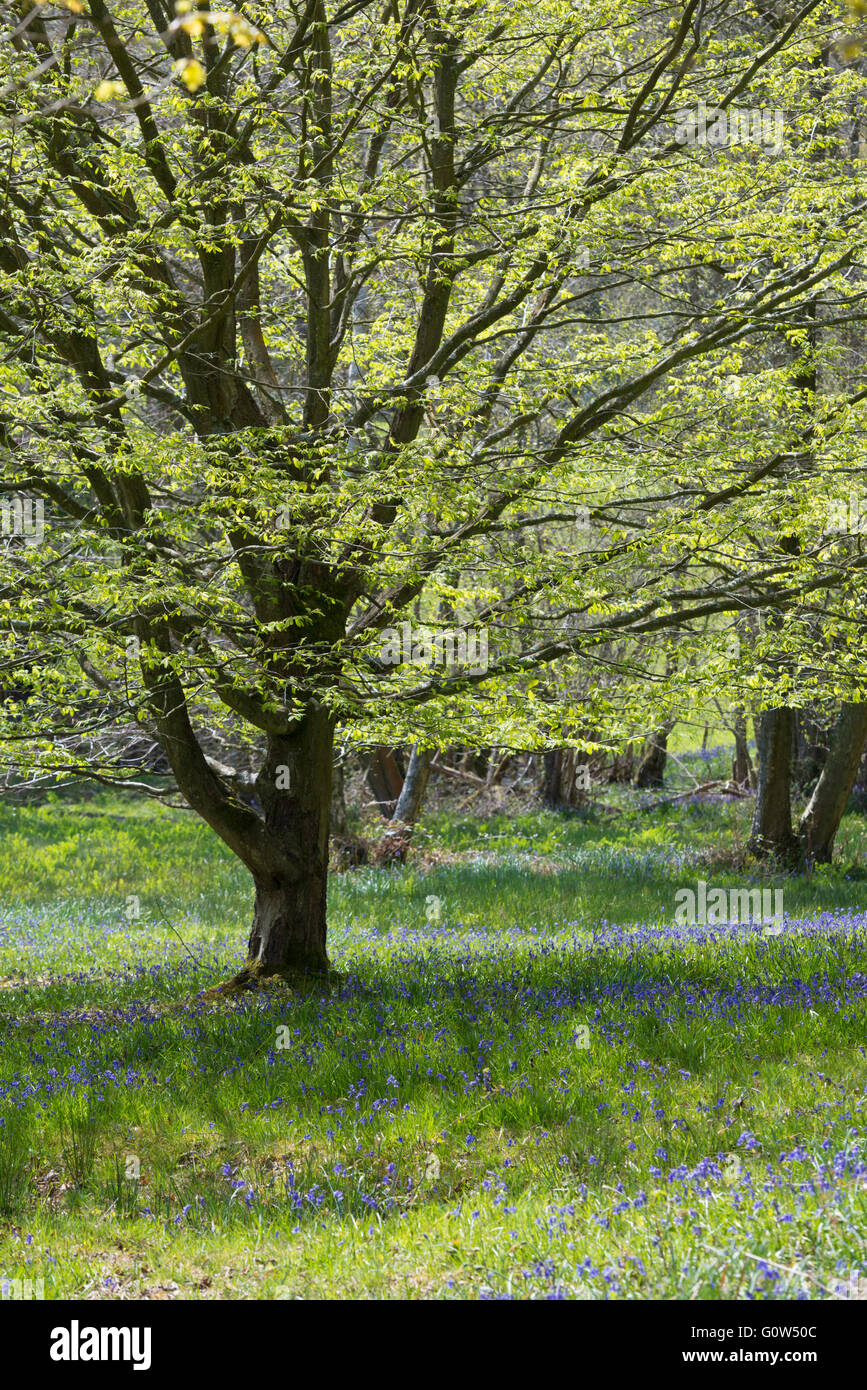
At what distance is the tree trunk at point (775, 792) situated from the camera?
14.2 m

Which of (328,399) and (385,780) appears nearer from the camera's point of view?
(328,399)

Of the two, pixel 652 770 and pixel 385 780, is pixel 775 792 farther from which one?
pixel 652 770

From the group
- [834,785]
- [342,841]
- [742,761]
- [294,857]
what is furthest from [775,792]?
[294,857]

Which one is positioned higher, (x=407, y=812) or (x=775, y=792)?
(x=775, y=792)

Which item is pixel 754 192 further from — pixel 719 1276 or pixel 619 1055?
pixel 719 1276

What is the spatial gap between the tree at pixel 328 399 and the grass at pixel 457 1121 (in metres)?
1.69

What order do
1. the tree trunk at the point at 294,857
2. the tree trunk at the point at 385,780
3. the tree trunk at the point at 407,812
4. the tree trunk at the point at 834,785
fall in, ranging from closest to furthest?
the tree trunk at the point at 294,857 < the tree trunk at the point at 834,785 < the tree trunk at the point at 407,812 < the tree trunk at the point at 385,780

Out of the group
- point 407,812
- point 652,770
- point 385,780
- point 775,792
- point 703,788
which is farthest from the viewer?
point 652,770

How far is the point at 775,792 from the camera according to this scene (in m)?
14.3

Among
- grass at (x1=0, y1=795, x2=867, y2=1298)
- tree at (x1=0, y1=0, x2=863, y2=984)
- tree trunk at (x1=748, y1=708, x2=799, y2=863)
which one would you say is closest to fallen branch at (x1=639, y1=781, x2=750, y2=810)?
tree trunk at (x1=748, y1=708, x2=799, y2=863)

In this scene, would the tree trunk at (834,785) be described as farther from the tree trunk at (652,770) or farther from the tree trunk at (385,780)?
the tree trunk at (652,770)

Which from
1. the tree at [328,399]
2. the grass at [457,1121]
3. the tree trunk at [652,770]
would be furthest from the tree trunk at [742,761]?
the tree at [328,399]

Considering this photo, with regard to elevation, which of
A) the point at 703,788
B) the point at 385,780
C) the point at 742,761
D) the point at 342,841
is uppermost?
the point at 742,761

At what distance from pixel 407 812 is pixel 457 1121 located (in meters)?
12.2
